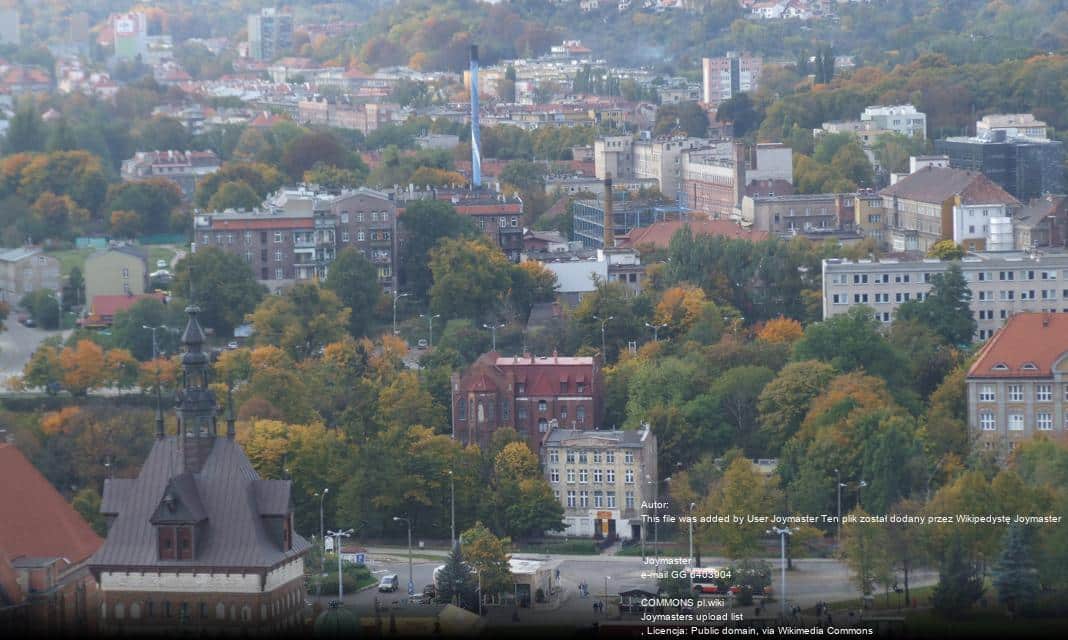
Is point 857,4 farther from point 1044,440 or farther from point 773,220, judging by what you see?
point 1044,440

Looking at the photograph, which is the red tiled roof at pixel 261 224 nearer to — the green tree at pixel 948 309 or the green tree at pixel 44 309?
the green tree at pixel 44 309

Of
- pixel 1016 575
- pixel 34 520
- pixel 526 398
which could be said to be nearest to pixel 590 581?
pixel 1016 575

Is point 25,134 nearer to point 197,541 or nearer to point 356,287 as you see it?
point 356,287

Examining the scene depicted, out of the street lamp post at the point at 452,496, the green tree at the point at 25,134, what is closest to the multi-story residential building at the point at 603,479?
the street lamp post at the point at 452,496

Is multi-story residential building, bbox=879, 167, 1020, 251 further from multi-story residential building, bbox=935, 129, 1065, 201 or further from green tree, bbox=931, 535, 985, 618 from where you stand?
green tree, bbox=931, 535, 985, 618

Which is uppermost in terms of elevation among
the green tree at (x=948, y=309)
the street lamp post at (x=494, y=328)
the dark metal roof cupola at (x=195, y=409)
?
the dark metal roof cupola at (x=195, y=409)

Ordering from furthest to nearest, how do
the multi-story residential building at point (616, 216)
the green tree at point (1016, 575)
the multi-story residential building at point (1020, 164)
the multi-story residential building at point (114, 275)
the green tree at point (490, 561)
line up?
the multi-story residential building at point (1020, 164)
the multi-story residential building at point (616, 216)
the multi-story residential building at point (114, 275)
the green tree at point (490, 561)
the green tree at point (1016, 575)

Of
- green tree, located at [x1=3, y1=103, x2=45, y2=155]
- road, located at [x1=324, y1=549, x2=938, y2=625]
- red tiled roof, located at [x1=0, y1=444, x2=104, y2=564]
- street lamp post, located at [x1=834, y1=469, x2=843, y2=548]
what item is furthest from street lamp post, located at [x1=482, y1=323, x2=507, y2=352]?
green tree, located at [x1=3, y1=103, x2=45, y2=155]
